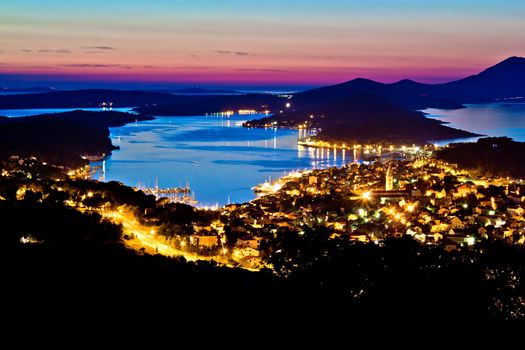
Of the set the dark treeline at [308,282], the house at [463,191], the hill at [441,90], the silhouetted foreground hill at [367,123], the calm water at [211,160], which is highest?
the hill at [441,90]

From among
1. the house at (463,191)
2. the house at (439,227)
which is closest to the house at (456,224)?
the house at (439,227)

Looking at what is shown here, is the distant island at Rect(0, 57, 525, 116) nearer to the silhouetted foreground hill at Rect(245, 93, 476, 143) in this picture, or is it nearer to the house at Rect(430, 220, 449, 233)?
the silhouetted foreground hill at Rect(245, 93, 476, 143)

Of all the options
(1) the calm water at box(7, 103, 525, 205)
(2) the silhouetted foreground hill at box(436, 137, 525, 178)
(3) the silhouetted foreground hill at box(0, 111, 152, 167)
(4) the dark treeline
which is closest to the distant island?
(1) the calm water at box(7, 103, 525, 205)

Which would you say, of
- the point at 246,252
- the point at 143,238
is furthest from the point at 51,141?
the point at 246,252

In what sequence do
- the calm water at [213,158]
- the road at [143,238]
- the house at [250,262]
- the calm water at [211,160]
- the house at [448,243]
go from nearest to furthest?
1. the house at [250,262]
2. the road at [143,238]
3. the house at [448,243]
4. the calm water at [211,160]
5. the calm water at [213,158]

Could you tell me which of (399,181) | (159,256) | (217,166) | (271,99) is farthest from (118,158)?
(271,99)

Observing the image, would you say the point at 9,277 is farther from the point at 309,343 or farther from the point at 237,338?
the point at 309,343

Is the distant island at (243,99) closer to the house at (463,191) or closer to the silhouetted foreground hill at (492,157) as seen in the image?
the silhouetted foreground hill at (492,157)
